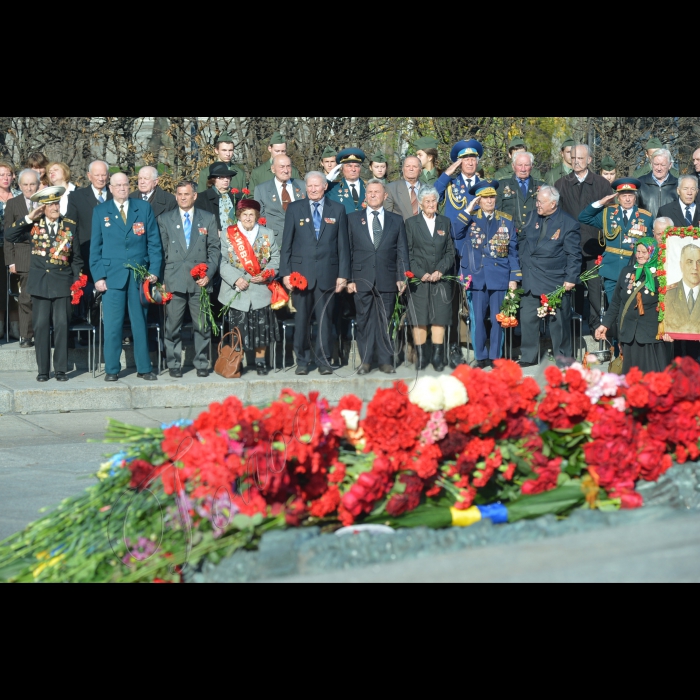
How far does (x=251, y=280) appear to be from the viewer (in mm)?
11539

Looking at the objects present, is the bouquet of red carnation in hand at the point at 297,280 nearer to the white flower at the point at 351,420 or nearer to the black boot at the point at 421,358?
the black boot at the point at 421,358

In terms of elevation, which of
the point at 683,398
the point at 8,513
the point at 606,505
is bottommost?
the point at 8,513

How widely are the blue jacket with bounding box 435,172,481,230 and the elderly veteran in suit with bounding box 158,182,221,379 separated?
2752 mm

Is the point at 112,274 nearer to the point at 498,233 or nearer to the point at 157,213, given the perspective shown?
the point at 157,213

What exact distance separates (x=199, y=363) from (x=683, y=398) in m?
7.61

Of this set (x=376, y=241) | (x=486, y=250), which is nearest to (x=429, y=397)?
(x=376, y=241)

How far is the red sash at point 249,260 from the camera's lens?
11.4 metres

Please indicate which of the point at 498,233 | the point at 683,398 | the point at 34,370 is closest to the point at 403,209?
the point at 498,233

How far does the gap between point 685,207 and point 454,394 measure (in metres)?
8.61

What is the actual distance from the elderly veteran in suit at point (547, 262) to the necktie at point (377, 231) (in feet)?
6.42

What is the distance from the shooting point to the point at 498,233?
39.9ft

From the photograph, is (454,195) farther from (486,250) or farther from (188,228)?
(188,228)

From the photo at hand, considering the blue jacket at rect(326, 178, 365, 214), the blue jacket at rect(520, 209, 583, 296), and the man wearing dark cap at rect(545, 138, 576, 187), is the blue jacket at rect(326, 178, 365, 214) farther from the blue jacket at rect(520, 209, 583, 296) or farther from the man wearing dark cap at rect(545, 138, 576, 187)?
the man wearing dark cap at rect(545, 138, 576, 187)

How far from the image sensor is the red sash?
37.6ft
